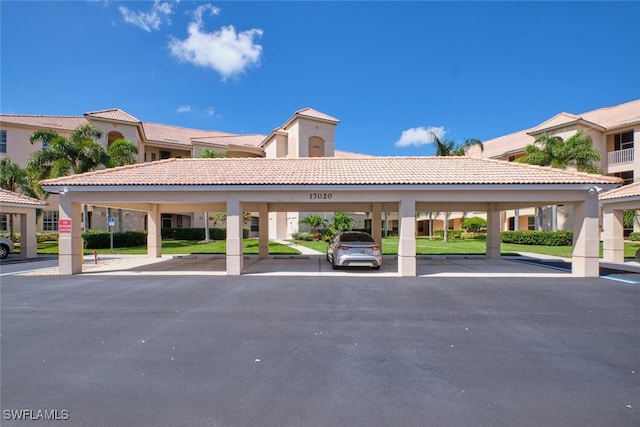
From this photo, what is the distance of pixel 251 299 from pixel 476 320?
530cm

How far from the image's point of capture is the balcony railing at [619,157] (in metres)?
28.7

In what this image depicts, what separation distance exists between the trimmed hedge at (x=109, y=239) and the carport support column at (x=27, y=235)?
5.03m

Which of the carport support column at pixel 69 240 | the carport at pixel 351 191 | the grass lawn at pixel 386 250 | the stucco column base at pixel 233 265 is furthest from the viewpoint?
the grass lawn at pixel 386 250

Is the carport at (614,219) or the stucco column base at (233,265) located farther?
the carport at (614,219)

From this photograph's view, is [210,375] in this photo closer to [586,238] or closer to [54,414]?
[54,414]

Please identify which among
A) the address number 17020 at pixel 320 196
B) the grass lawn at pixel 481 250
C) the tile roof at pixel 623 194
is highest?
the tile roof at pixel 623 194

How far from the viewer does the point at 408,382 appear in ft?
13.9

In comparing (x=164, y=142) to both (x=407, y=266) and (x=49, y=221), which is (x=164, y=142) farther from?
(x=407, y=266)

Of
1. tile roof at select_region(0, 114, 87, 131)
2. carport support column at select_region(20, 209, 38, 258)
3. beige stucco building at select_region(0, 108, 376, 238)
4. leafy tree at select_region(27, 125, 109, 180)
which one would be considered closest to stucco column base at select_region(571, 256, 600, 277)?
beige stucco building at select_region(0, 108, 376, 238)

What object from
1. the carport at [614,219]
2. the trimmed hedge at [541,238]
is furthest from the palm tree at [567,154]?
the carport at [614,219]

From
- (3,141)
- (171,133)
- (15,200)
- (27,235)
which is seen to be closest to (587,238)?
(15,200)

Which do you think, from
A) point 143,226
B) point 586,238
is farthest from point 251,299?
point 143,226

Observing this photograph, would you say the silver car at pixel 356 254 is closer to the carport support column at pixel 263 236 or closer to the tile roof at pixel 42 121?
the carport support column at pixel 263 236

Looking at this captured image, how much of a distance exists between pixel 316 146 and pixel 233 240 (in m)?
24.5
